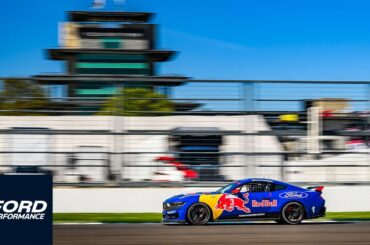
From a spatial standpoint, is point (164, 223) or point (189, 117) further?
point (189, 117)

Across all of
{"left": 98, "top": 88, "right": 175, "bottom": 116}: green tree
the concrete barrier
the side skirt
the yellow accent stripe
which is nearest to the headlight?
the yellow accent stripe

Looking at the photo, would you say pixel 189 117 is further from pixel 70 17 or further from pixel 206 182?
pixel 70 17

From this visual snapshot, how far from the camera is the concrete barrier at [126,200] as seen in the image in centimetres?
1648

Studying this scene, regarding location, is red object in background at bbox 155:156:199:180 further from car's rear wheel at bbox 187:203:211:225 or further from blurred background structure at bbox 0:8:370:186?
car's rear wheel at bbox 187:203:211:225

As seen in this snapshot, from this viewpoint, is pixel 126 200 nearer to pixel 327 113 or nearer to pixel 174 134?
pixel 174 134

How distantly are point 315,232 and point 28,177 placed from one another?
775 centimetres

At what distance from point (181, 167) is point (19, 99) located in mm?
4796

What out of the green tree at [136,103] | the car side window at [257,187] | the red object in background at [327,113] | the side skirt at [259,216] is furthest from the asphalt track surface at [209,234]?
the red object in background at [327,113]

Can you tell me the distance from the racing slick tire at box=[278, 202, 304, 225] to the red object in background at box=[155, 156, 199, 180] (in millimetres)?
3917

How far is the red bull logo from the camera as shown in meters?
14.0

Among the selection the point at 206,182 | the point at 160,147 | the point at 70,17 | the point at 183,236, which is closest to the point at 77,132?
the point at 160,147

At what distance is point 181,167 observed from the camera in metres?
17.7

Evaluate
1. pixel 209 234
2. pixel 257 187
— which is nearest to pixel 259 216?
pixel 257 187

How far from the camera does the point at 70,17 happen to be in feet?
242
